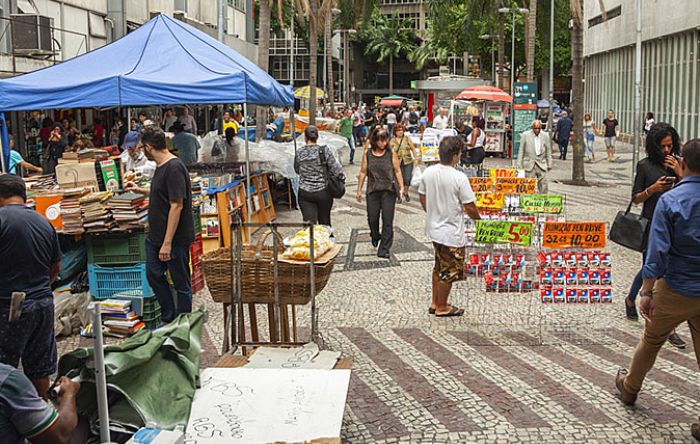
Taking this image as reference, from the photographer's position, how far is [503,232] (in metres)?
8.03

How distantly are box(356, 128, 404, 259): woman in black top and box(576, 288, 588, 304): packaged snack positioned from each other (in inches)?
156

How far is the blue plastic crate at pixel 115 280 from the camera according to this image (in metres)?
8.42

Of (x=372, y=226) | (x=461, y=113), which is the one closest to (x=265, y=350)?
(x=372, y=226)

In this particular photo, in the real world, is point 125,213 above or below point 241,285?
above

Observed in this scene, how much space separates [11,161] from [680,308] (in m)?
11.2

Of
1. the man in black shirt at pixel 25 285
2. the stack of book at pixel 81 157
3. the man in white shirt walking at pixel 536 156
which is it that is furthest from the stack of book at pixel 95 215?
the man in white shirt walking at pixel 536 156

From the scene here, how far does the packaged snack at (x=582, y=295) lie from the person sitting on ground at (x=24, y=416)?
5228 millimetres

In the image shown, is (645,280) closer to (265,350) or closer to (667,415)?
(667,415)

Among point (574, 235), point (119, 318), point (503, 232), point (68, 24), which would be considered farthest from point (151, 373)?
point (68, 24)

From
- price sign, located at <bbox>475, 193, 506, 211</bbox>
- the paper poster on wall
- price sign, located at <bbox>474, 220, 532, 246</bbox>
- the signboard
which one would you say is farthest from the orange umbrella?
the paper poster on wall

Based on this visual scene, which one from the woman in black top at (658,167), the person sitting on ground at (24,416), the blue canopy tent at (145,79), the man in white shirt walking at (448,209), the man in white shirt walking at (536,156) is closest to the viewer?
the person sitting on ground at (24,416)

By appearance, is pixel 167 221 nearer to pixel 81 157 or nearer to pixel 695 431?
pixel 81 157

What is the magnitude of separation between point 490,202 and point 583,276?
7.97ft

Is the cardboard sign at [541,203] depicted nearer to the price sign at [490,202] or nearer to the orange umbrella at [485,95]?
the price sign at [490,202]
